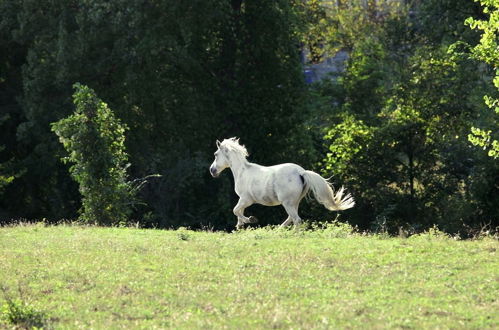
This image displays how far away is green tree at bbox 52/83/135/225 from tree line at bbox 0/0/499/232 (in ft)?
27.7

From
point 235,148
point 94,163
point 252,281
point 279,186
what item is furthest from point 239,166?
point 252,281

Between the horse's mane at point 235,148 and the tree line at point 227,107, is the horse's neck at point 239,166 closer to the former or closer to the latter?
the horse's mane at point 235,148

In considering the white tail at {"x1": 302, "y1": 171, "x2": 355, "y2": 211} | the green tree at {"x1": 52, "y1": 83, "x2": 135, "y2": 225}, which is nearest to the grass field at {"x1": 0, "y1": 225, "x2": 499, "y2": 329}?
the white tail at {"x1": 302, "y1": 171, "x2": 355, "y2": 211}

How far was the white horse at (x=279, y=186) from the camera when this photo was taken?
70.3 ft

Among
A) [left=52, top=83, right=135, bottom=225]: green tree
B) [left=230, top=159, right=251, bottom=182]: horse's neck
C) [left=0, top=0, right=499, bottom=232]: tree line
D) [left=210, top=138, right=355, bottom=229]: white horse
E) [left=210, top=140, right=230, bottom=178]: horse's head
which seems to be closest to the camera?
[left=210, top=138, right=355, bottom=229]: white horse

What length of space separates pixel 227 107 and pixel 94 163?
14.0m

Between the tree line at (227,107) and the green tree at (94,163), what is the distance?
8457 mm

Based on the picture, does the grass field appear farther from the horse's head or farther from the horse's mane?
the horse's head

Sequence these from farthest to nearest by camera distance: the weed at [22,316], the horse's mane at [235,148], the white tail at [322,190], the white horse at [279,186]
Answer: the horse's mane at [235,148] < the white horse at [279,186] < the white tail at [322,190] < the weed at [22,316]

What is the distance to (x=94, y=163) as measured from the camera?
26359 millimetres

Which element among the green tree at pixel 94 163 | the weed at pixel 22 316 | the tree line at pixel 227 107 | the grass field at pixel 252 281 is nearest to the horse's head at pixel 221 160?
the green tree at pixel 94 163

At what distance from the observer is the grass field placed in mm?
12258

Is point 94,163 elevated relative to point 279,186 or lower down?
lower down

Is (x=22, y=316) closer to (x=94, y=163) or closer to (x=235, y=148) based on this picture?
(x=235, y=148)
